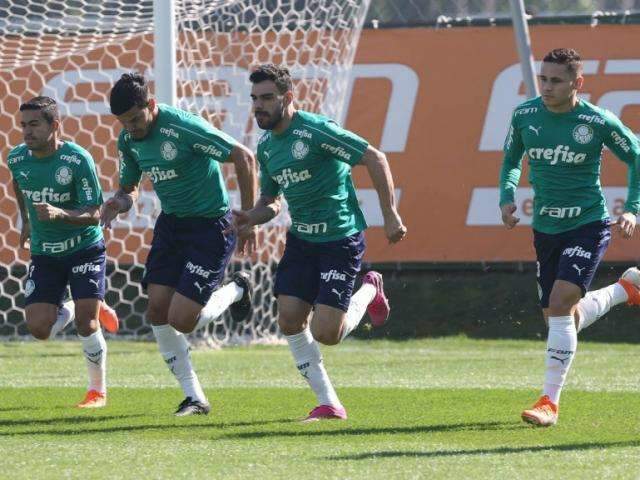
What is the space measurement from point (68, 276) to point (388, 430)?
261 cm

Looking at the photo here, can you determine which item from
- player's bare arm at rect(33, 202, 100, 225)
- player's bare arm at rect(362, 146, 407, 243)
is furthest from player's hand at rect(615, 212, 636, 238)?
player's bare arm at rect(33, 202, 100, 225)

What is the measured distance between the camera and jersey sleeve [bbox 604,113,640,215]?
7.77 metres

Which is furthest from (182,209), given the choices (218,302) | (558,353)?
(558,353)

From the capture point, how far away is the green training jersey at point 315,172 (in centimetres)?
771

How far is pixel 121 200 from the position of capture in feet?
27.2

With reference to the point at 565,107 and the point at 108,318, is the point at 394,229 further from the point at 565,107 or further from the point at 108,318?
the point at 108,318

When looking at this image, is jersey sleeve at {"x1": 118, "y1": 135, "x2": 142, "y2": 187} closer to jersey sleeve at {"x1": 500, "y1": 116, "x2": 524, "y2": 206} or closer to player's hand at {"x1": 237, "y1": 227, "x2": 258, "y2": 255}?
player's hand at {"x1": 237, "y1": 227, "x2": 258, "y2": 255}

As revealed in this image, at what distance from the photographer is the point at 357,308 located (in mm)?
8398

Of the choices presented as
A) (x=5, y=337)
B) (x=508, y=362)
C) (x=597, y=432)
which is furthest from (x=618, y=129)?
(x=5, y=337)

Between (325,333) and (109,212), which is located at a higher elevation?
(109,212)

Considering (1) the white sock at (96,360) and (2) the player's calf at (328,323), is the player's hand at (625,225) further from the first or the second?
(1) the white sock at (96,360)

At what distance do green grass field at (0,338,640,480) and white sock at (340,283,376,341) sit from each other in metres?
0.52

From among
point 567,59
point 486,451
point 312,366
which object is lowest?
point 312,366

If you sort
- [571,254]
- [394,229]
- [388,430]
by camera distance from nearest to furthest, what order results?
[394,229], [388,430], [571,254]
